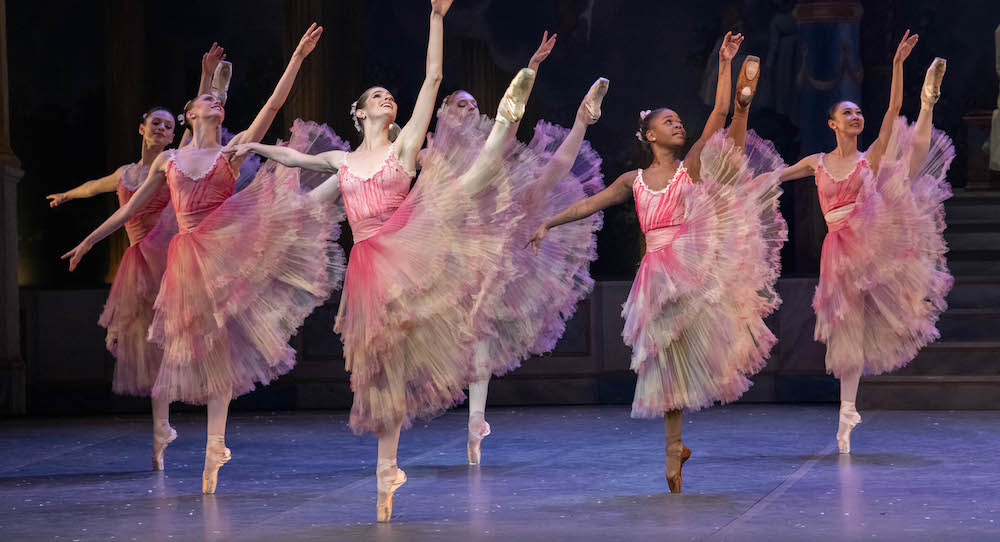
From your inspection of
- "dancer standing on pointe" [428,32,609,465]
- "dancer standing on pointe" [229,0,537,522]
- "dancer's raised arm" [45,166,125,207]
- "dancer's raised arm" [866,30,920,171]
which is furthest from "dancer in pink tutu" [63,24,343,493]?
"dancer's raised arm" [866,30,920,171]

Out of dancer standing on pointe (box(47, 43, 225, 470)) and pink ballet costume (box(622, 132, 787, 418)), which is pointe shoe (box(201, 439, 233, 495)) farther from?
pink ballet costume (box(622, 132, 787, 418))

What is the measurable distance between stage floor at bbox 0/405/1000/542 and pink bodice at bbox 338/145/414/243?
1.06 meters

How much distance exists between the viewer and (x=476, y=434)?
6570 mm

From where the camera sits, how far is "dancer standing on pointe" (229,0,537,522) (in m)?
4.95

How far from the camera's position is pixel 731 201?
5637 mm

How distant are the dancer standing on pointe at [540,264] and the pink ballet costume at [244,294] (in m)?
0.88

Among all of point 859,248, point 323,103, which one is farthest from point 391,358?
point 323,103

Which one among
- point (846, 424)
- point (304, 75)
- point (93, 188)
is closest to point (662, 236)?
point (846, 424)

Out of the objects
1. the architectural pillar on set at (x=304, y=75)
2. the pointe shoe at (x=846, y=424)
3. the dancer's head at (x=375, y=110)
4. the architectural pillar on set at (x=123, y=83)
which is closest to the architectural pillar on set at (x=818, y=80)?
the architectural pillar on set at (x=304, y=75)

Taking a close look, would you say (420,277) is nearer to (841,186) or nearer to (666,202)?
(666,202)

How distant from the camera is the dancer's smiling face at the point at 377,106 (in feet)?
17.3

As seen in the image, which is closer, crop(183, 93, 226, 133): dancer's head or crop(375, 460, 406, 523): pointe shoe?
crop(375, 460, 406, 523): pointe shoe

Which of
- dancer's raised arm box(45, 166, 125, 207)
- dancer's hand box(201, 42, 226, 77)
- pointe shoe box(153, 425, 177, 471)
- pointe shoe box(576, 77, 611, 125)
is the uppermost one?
dancer's hand box(201, 42, 226, 77)

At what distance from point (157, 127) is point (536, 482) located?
256 centimetres
